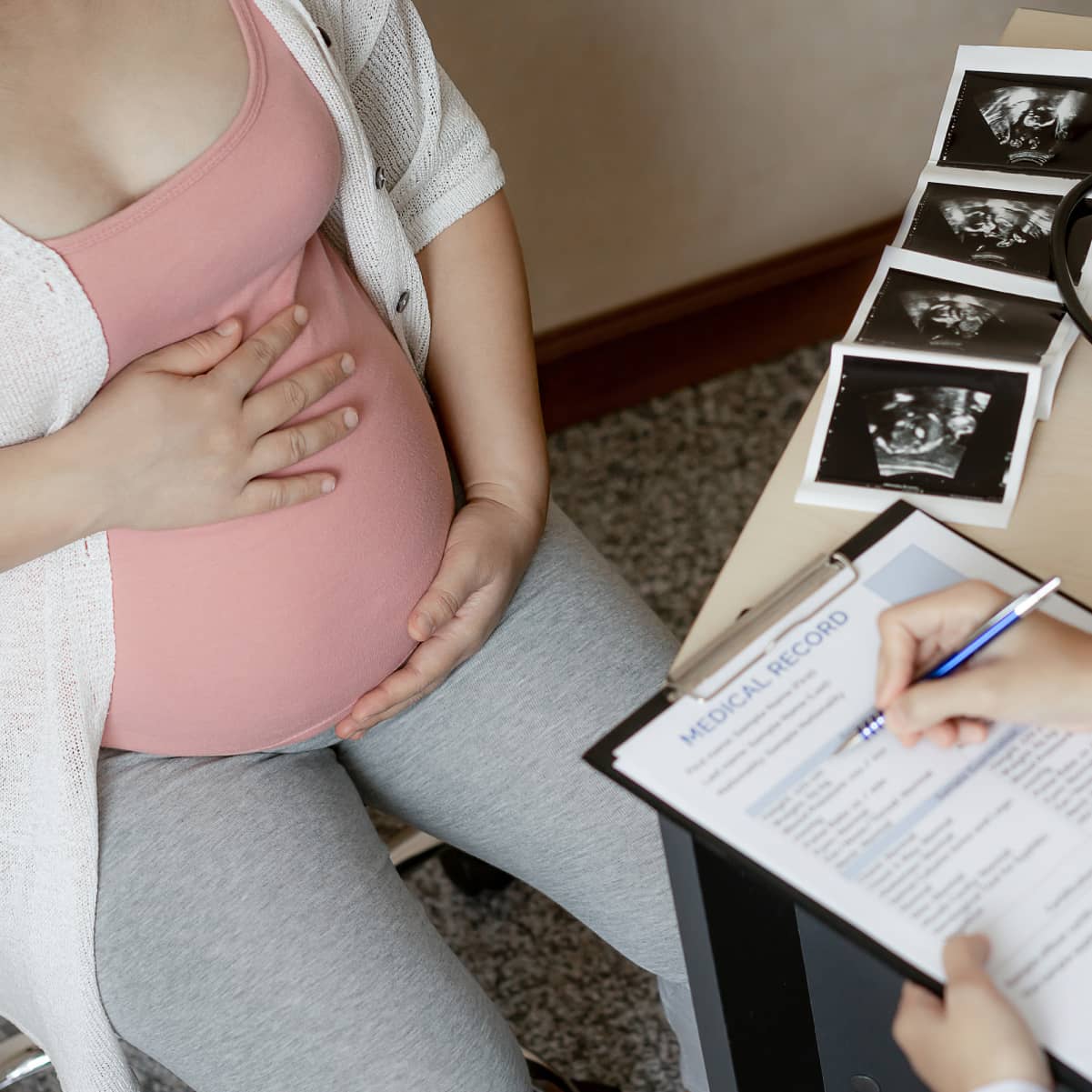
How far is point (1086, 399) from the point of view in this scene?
2.40 ft

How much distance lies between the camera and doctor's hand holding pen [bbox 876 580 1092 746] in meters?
0.57

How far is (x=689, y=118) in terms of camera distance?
1.57m

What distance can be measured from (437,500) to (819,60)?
3.28 ft

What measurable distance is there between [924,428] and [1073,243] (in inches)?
7.9

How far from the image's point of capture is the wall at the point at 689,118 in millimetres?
1428

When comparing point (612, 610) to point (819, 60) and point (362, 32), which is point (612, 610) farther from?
point (819, 60)

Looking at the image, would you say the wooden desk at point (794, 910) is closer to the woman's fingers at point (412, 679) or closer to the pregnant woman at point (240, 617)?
the pregnant woman at point (240, 617)

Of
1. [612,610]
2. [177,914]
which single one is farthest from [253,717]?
[612,610]

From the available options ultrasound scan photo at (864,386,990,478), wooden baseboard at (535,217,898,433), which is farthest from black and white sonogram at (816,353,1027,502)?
wooden baseboard at (535,217,898,433)

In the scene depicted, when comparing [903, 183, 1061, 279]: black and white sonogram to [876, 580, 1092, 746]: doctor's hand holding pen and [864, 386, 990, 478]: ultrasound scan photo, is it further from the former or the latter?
[876, 580, 1092, 746]: doctor's hand holding pen

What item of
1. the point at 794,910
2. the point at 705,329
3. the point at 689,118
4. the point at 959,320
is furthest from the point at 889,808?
the point at 705,329

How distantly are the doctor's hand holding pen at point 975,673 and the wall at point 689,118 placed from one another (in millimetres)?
991

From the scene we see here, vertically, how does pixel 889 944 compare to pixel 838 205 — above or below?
above

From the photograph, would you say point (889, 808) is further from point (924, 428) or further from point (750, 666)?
point (924, 428)
